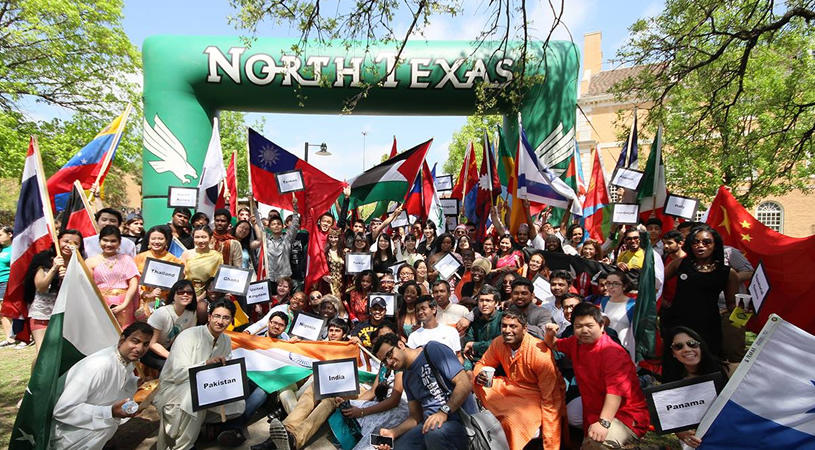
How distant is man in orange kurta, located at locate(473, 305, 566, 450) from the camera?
13.3 feet

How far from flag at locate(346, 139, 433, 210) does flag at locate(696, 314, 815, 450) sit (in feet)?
18.7

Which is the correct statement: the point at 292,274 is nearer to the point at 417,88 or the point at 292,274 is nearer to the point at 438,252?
the point at 438,252

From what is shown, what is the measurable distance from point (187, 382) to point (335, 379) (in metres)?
1.29

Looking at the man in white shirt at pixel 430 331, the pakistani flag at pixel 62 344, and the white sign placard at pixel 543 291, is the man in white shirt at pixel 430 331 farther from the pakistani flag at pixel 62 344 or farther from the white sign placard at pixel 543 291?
the pakistani flag at pixel 62 344

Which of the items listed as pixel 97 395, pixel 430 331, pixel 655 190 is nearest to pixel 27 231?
pixel 97 395

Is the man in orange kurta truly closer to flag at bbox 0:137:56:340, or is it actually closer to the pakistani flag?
the pakistani flag

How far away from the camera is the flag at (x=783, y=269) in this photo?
187 inches

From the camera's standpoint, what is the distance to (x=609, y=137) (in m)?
35.1

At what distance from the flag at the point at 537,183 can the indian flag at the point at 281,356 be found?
163 inches

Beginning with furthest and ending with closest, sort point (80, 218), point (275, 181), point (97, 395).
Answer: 1. point (275, 181)
2. point (80, 218)
3. point (97, 395)

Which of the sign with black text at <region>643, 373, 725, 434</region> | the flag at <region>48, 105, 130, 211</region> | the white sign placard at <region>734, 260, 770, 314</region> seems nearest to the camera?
the sign with black text at <region>643, 373, 725, 434</region>

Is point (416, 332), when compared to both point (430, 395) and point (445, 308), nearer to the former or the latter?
point (445, 308)

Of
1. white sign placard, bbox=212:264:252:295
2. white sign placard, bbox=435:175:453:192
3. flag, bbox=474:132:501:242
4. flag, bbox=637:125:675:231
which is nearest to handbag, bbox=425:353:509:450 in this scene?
white sign placard, bbox=212:264:252:295

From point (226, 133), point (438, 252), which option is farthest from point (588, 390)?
point (226, 133)
